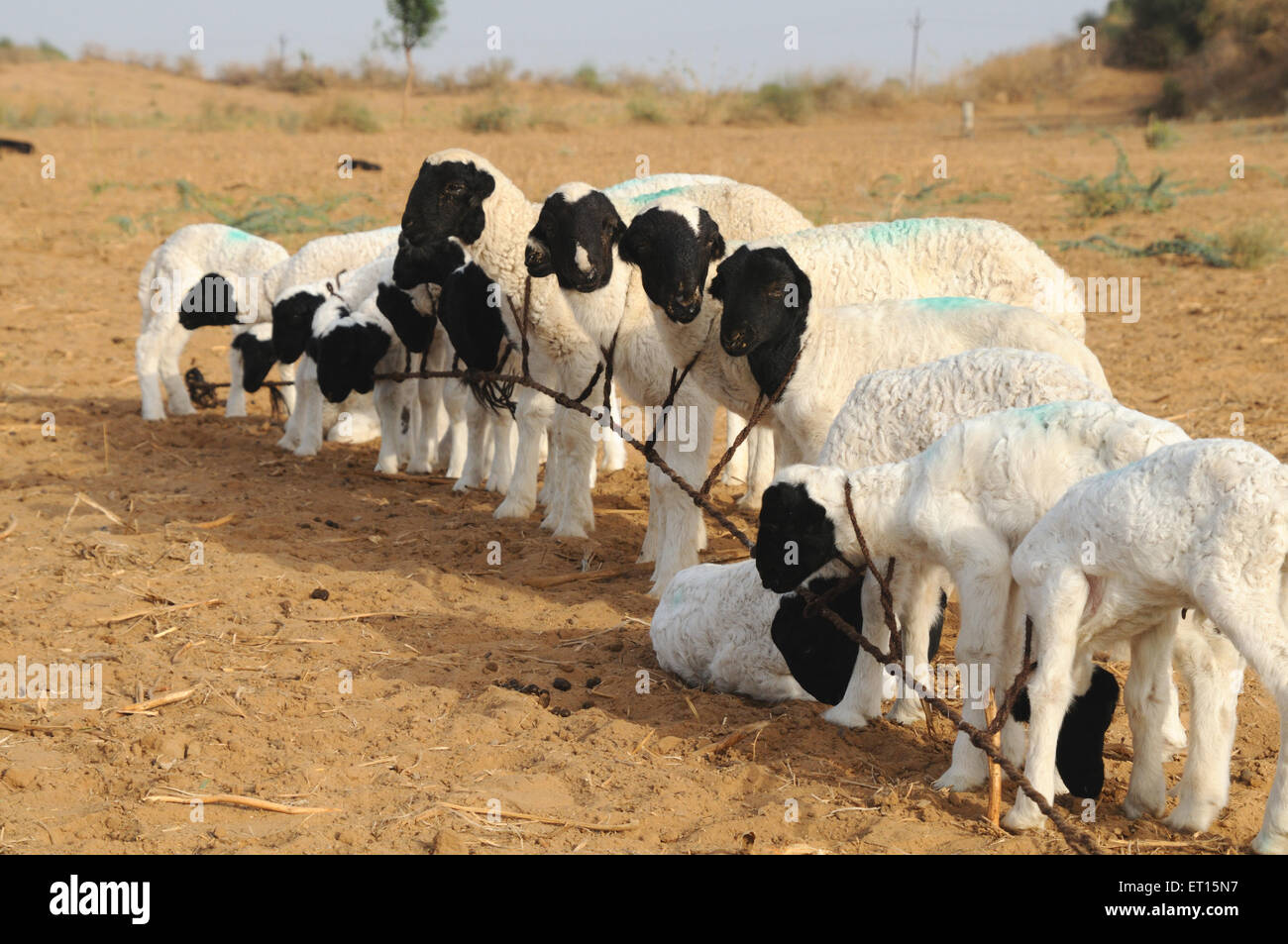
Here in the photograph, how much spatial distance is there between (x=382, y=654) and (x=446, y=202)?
308 cm

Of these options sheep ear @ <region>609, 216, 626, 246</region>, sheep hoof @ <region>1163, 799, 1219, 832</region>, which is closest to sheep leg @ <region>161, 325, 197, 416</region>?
sheep ear @ <region>609, 216, 626, 246</region>

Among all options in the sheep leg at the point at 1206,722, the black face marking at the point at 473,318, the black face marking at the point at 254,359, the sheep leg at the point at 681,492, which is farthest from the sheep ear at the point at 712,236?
the black face marking at the point at 254,359

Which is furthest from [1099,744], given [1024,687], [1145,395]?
[1145,395]

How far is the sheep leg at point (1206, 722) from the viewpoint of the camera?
4.91 metres

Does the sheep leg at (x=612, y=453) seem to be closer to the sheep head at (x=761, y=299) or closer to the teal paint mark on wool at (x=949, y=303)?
the sheep head at (x=761, y=299)

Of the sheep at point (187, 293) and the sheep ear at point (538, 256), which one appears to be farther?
the sheep at point (187, 293)

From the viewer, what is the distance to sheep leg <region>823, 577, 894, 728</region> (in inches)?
235

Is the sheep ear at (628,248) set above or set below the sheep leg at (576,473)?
above

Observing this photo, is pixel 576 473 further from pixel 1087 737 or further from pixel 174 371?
pixel 174 371

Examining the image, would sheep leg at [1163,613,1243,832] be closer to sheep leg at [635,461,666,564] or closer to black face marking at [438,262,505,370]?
sheep leg at [635,461,666,564]

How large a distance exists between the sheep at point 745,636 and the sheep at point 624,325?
1050 mm

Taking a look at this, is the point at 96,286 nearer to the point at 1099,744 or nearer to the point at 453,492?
the point at 453,492

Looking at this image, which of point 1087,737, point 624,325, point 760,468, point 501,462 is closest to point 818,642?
point 1087,737

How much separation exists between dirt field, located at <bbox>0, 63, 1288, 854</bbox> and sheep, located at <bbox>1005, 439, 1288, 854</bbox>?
32cm
